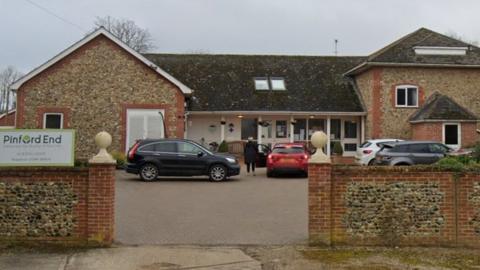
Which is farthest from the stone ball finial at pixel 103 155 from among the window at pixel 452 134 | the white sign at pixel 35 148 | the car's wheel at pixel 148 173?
the window at pixel 452 134

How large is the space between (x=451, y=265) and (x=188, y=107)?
23.7 metres

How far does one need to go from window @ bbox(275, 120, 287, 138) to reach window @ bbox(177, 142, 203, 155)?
12.4 metres

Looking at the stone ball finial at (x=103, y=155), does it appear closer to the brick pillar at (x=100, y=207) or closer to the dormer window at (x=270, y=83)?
the brick pillar at (x=100, y=207)

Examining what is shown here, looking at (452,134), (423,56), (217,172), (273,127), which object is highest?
(423,56)

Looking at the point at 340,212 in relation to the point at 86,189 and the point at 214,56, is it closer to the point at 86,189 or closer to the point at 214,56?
the point at 86,189

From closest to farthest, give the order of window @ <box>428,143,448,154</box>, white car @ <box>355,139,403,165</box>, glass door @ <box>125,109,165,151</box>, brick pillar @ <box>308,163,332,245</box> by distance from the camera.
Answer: brick pillar @ <box>308,163,332,245</box> < window @ <box>428,143,448,154</box> < white car @ <box>355,139,403,165</box> < glass door @ <box>125,109,165,151</box>

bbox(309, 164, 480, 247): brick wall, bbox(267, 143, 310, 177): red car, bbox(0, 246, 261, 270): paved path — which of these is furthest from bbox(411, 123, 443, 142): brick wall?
bbox(0, 246, 261, 270): paved path

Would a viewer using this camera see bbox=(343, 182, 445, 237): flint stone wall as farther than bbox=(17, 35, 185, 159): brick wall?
No

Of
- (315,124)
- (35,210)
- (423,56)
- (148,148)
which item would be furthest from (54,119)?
(423,56)

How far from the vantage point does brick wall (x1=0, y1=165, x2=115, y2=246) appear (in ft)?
32.1

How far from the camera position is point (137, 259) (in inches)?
346

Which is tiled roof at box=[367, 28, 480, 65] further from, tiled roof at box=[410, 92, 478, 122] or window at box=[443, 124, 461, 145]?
window at box=[443, 124, 461, 145]

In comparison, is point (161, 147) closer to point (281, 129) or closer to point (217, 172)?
point (217, 172)

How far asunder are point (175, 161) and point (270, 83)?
14.5m
